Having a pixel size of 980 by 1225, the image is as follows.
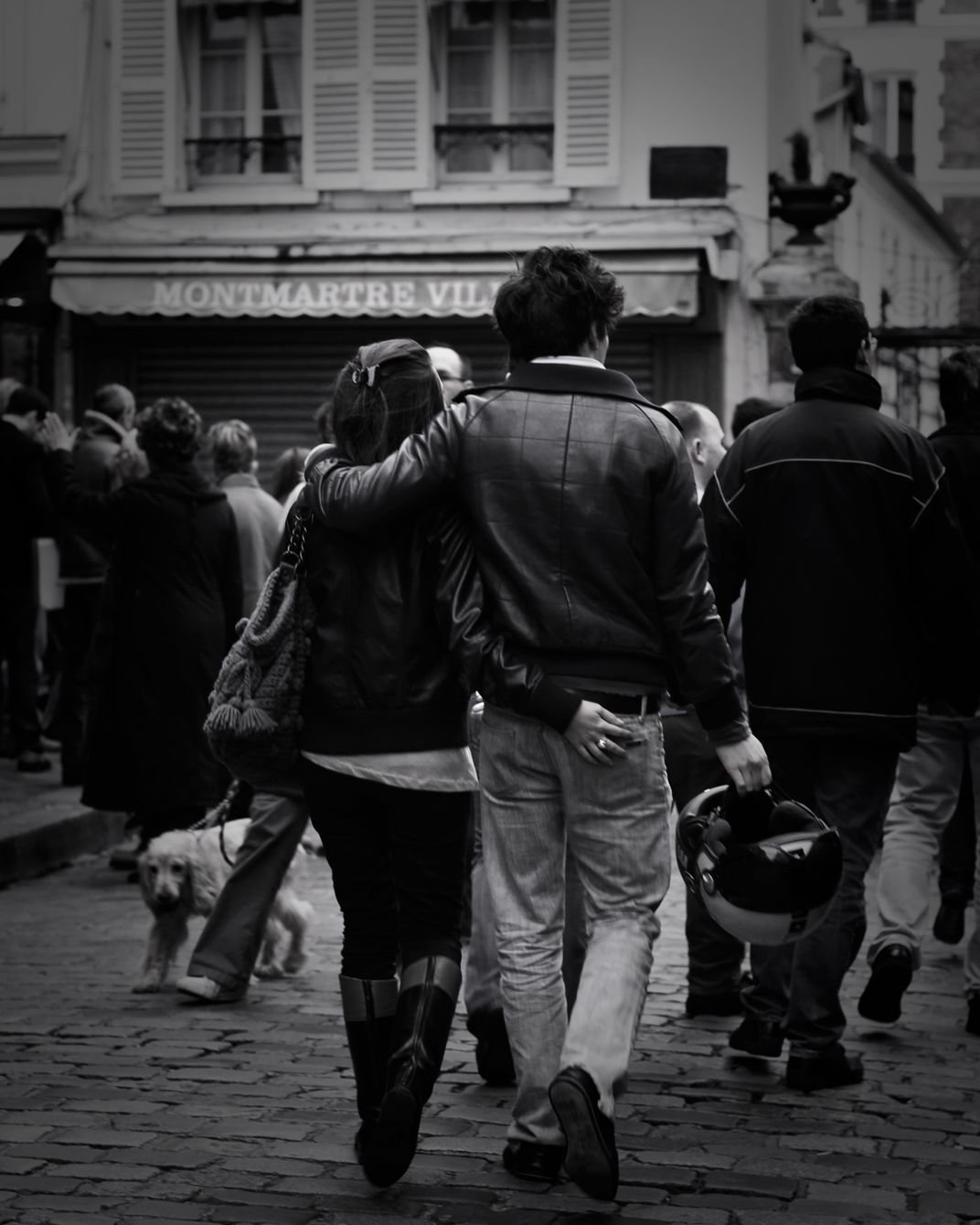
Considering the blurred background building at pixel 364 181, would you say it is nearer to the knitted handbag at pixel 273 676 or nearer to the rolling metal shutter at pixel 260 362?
the rolling metal shutter at pixel 260 362

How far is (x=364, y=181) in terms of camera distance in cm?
1736

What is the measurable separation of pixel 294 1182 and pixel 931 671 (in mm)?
2247

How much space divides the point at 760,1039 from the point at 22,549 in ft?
21.6

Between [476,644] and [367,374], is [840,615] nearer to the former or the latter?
[476,644]

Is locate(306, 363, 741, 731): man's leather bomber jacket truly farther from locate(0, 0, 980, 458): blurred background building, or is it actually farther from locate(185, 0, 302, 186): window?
locate(185, 0, 302, 186): window

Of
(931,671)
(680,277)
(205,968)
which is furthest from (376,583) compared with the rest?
(680,277)

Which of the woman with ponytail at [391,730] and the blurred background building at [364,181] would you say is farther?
the blurred background building at [364,181]

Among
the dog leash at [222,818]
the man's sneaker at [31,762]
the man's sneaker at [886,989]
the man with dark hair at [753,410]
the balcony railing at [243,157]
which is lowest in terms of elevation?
the man's sneaker at [886,989]

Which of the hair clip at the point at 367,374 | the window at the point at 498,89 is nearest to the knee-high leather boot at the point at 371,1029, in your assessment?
the hair clip at the point at 367,374

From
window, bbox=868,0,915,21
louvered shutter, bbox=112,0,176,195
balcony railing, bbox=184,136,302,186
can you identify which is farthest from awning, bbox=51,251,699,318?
window, bbox=868,0,915,21

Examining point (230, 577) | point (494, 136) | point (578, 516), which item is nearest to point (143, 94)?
point (494, 136)

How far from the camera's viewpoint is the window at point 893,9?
1706 inches

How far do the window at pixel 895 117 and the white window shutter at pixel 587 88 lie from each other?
27865 millimetres

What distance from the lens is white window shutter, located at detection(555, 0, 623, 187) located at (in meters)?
16.9
